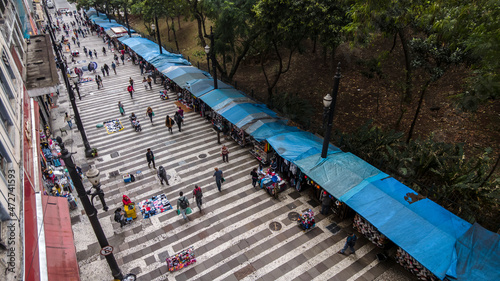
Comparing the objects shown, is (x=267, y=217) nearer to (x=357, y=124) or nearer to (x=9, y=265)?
(x=9, y=265)

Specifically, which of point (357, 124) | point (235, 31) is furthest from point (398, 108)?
point (235, 31)

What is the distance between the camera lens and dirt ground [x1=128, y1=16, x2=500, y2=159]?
57.6ft

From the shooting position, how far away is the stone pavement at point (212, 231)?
413 inches

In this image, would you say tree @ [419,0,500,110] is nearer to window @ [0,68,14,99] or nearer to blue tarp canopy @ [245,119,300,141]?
blue tarp canopy @ [245,119,300,141]

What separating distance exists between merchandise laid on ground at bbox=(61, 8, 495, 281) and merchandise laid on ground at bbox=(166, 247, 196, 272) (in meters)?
0.03

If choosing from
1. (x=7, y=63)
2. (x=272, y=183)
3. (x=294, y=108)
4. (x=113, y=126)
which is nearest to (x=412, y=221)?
(x=272, y=183)

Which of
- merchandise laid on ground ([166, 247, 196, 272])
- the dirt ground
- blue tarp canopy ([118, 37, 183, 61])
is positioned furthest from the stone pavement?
blue tarp canopy ([118, 37, 183, 61])

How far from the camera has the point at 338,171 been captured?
12164 millimetres

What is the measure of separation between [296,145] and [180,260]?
7.35 m

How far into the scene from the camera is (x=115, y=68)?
31766 mm

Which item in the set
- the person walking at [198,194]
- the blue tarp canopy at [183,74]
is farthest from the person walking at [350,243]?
the blue tarp canopy at [183,74]

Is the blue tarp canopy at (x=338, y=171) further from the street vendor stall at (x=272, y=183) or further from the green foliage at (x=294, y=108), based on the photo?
the green foliage at (x=294, y=108)

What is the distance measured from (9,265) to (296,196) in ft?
36.1

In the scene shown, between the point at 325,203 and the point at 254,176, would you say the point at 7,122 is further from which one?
the point at 325,203
